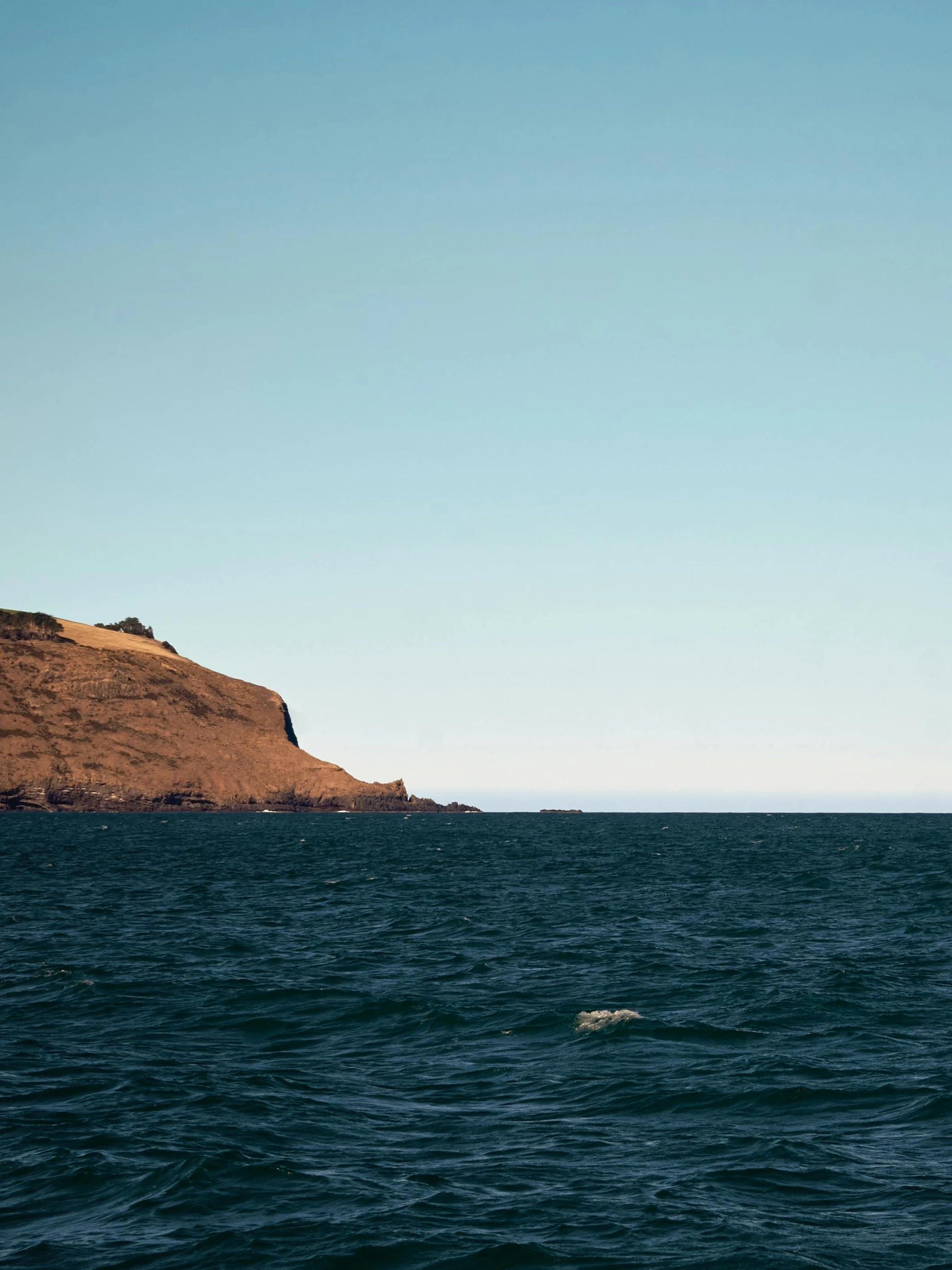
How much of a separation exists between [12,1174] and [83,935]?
26044 millimetres

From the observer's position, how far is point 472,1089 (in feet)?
70.1

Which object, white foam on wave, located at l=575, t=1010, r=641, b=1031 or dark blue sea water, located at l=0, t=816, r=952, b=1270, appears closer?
dark blue sea water, located at l=0, t=816, r=952, b=1270

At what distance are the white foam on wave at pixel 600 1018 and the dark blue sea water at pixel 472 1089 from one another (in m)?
0.20

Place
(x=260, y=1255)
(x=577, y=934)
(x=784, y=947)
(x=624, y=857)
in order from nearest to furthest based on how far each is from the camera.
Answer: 1. (x=260, y=1255)
2. (x=784, y=947)
3. (x=577, y=934)
4. (x=624, y=857)

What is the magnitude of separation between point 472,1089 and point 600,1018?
6.12 m

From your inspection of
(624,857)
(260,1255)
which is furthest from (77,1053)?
(624,857)

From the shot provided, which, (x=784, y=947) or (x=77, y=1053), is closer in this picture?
(x=77, y=1053)

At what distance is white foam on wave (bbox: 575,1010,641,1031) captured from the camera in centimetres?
2612

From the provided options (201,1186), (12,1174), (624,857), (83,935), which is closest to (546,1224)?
(201,1186)

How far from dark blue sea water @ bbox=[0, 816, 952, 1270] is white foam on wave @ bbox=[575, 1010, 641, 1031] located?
0.65ft

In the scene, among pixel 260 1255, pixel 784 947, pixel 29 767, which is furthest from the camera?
pixel 29 767

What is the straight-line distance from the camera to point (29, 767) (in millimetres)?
199375

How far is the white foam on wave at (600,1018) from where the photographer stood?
26.1 meters

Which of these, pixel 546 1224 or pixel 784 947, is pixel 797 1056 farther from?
pixel 784 947
